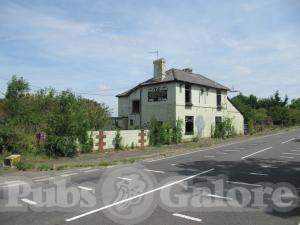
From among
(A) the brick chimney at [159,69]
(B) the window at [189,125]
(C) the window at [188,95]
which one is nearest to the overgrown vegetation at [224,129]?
(B) the window at [189,125]

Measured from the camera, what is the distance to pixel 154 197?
9.16 metres

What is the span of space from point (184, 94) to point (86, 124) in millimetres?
13521

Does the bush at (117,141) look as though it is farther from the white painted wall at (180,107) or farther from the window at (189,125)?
the window at (189,125)

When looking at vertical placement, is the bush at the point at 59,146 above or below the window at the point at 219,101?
below

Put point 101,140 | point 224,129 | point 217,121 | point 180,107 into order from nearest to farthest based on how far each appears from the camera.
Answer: point 101,140
point 180,107
point 224,129
point 217,121

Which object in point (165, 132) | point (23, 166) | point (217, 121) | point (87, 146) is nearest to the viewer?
point (23, 166)

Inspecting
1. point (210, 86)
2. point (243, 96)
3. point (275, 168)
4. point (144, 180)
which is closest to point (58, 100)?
point (144, 180)

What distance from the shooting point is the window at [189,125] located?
32356 mm

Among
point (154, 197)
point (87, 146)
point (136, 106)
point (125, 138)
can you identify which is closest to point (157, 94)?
point (136, 106)

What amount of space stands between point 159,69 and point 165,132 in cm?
742

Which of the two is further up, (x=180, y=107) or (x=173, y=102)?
(x=173, y=102)

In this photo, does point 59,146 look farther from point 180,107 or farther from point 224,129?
point 224,129

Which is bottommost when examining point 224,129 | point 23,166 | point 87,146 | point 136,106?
point 23,166

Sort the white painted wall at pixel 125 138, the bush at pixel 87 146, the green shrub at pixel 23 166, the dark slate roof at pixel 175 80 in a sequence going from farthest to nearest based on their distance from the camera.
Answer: the dark slate roof at pixel 175 80
the white painted wall at pixel 125 138
the bush at pixel 87 146
the green shrub at pixel 23 166
